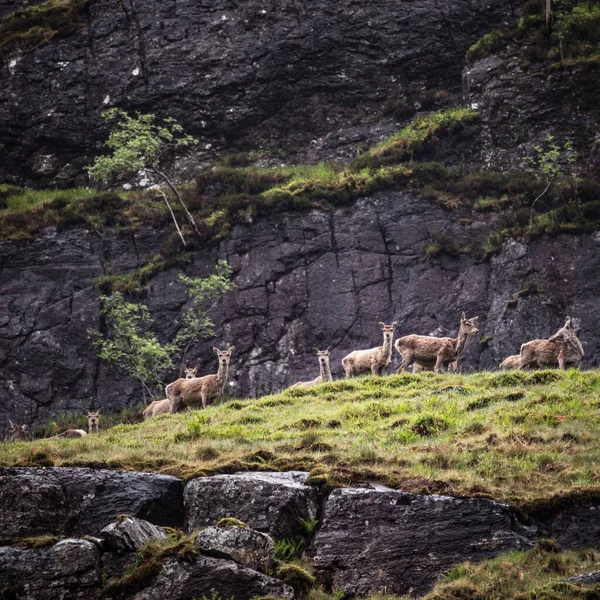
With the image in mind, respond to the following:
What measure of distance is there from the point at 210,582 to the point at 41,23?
52684 mm

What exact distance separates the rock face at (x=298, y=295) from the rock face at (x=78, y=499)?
21.4 meters

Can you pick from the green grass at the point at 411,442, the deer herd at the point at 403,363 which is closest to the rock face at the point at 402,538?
the green grass at the point at 411,442

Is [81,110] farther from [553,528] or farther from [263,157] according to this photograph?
[553,528]

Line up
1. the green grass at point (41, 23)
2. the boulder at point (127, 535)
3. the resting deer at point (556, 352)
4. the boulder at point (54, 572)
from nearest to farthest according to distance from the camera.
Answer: the boulder at point (54, 572) < the boulder at point (127, 535) < the resting deer at point (556, 352) < the green grass at point (41, 23)

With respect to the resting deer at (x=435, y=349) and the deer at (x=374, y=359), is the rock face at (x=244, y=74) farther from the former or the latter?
the resting deer at (x=435, y=349)

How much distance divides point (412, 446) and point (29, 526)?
7219mm

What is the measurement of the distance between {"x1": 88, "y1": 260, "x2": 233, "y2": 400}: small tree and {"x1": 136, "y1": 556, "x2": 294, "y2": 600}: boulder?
873 inches

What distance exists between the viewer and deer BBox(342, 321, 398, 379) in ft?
95.6

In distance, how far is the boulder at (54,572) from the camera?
1287 centimetres

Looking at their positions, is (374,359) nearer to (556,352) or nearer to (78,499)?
(556,352)

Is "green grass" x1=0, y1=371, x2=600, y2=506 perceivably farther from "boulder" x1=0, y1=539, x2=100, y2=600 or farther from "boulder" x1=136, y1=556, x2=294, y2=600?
"boulder" x1=0, y1=539, x2=100, y2=600

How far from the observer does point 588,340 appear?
33781 millimetres

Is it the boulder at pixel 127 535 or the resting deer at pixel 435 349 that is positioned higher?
the resting deer at pixel 435 349

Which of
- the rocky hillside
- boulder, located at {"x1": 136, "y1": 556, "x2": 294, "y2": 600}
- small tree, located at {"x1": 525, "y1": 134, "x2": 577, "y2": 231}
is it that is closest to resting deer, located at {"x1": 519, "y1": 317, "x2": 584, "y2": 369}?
the rocky hillside
